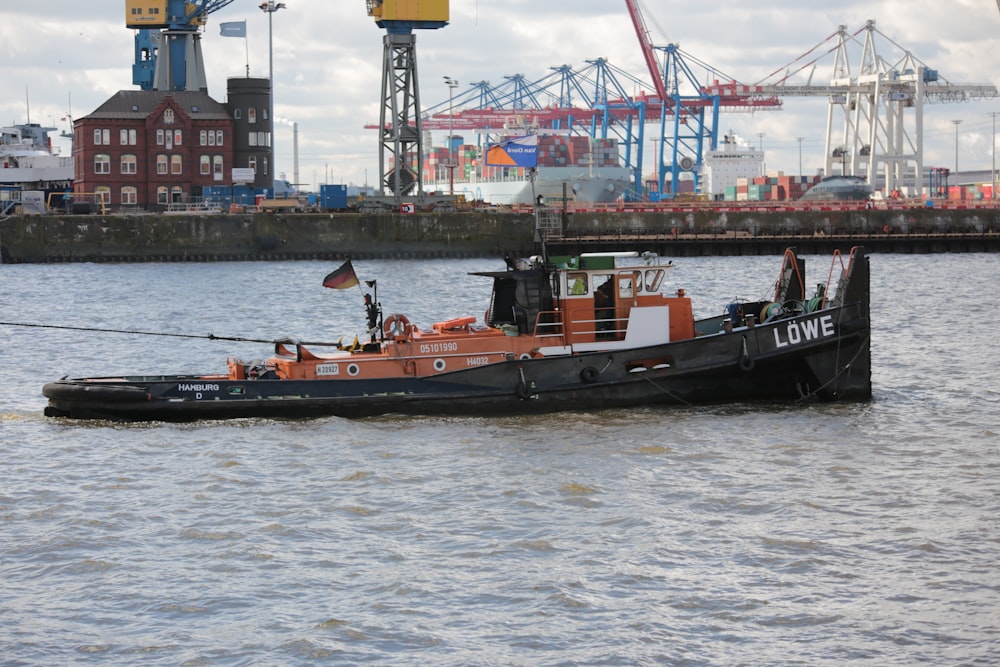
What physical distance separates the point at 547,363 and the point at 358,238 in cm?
5050

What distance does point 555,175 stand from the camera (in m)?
131

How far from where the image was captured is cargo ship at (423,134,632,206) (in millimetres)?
126750

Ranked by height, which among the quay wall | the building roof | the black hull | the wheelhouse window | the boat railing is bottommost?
the black hull

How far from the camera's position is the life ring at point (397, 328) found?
20823 millimetres

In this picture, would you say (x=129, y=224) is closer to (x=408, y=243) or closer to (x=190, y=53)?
(x=408, y=243)

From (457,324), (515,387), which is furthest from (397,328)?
(515,387)

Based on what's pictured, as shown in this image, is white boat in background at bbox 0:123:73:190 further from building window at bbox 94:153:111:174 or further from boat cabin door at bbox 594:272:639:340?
boat cabin door at bbox 594:272:639:340

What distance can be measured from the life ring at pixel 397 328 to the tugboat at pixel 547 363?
3 centimetres

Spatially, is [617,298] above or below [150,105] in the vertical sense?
below

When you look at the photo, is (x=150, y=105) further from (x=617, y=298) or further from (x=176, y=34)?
(x=617, y=298)

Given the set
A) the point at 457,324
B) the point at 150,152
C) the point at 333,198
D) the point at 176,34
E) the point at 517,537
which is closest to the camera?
the point at 517,537

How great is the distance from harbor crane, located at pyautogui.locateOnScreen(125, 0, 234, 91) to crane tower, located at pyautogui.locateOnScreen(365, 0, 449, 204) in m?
19.7

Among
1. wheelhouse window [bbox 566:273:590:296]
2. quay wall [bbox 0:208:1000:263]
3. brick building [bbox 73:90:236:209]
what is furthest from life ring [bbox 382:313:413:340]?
brick building [bbox 73:90:236:209]

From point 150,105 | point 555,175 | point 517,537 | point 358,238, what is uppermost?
point 150,105
